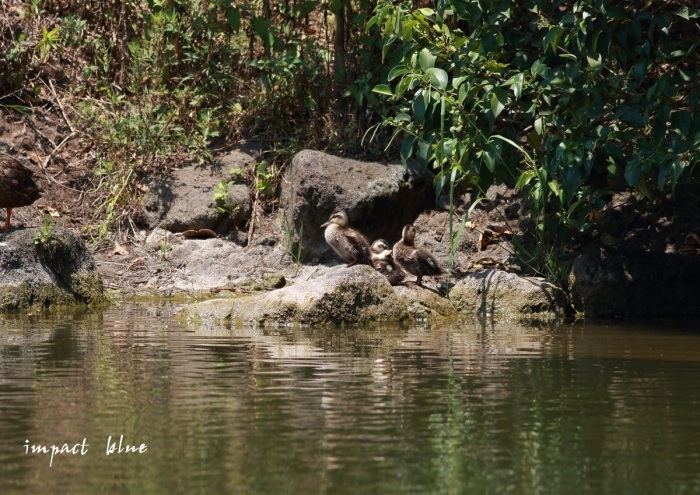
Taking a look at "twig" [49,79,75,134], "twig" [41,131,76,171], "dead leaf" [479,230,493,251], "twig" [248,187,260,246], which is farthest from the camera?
"twig" [49,79,75,134]

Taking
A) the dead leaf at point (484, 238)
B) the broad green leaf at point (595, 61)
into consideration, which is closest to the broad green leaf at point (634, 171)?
the broad green leaf at point (595, 61)

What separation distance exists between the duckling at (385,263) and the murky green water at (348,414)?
2205 mm

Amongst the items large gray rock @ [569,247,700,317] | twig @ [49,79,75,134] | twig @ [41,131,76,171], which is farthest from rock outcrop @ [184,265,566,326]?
twig @ [49,79,75,134]

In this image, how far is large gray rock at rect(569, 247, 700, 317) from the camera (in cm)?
1021

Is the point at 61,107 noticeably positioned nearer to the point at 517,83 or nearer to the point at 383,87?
the point at 383,87

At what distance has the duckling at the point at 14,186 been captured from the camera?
1117 cm

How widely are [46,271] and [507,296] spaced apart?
4326mm

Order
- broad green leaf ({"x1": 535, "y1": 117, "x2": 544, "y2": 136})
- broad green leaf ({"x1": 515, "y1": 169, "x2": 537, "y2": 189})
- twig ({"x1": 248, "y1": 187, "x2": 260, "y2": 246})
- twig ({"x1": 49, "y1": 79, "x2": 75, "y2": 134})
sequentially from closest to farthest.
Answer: broad green leaf ({"x1": 535, "y1": 117, "x2": 544, "y2": 136}) < broad green leaf ({"x1": 515, "y1": 169, "x2": 537, "y2": 189}) < twig ({"x1": 248, "y1": 187, "x2": 260, "y2": 246}) < twig ({"x1": 49, "y1": 79, "x2": 75, "y2": 134})

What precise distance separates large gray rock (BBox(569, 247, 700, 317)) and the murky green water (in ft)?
6.29

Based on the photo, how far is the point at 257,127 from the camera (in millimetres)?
13875

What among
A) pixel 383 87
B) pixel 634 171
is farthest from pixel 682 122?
pixel 383 87

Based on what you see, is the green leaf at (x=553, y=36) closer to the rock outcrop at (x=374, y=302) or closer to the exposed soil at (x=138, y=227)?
the rock outcrop at (x=374, y=302)

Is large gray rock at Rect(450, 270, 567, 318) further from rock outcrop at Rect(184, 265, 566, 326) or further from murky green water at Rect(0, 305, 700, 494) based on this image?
murky green water at Rect(0, 305, 700, 494)

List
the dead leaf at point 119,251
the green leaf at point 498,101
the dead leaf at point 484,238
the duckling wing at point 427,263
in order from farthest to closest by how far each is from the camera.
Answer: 1. the dead leaf at point 119,251
2. the dead leaf at point 484,238
3. the duckling wing at point 427,263
4. the green leaf at point 498,101
